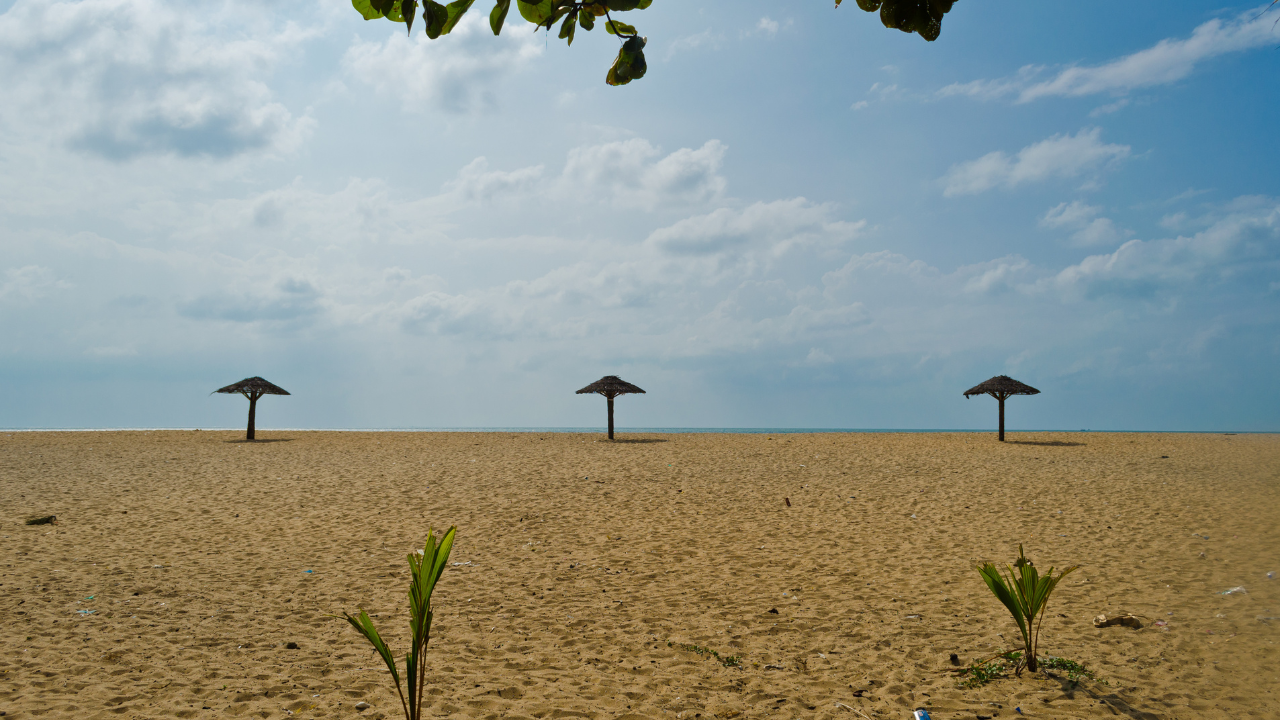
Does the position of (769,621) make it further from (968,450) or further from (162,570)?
(968,450)

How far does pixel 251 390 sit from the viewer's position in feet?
74.5

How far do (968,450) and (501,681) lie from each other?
19.1 m

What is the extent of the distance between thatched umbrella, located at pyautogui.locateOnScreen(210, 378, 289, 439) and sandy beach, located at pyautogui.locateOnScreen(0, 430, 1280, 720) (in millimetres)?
9701

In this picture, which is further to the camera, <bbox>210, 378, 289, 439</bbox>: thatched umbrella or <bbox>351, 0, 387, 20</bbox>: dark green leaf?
<bbox>210, 378, 289, 439</bbox>: thatched umbrella

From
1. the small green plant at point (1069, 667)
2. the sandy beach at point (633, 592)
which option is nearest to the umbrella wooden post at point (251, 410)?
the sandy beach at point (633, 592)

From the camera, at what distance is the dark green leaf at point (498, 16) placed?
5.79 feet

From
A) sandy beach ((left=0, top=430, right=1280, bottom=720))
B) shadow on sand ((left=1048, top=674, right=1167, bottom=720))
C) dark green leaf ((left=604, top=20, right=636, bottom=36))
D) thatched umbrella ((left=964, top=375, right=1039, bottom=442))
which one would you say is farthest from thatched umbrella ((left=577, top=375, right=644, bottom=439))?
dark green leaf ((left=604, top=20, right=636, bottom=36))

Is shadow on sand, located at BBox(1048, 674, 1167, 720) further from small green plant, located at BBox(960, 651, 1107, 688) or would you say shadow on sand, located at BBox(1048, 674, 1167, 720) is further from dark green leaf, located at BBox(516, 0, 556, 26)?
dark green leaf, located at BBox(516, 0, 556, 26)

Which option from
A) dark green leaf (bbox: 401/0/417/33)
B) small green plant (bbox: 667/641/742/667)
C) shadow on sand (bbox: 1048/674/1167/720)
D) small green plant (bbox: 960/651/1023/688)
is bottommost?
small green plant (bbox: 667/641/742/667)

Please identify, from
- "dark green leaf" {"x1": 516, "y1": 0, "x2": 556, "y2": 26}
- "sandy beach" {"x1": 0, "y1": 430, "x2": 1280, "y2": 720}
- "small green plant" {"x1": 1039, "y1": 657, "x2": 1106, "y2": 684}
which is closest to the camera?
"dark green leaf" {"x1": 516, "y1": 0, "x2": 556, "y2": 26}

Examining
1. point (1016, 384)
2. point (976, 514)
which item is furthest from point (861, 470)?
point (1016, 384)

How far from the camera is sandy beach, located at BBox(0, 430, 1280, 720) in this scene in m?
3.95

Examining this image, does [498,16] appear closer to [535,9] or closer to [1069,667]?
[535,9]

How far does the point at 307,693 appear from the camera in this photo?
3980 mm
